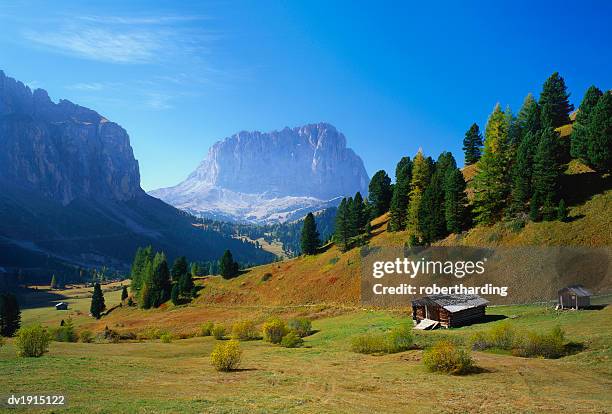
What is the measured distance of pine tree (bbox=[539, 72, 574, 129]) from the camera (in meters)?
84.2

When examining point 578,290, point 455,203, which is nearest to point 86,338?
point 455,203

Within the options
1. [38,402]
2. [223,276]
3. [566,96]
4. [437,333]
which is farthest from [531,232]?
[223,276]

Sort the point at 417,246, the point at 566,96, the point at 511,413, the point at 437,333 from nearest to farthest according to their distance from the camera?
the point at 511,413 → the point at 437,333 → the point at 417,246 → the point at 566,96

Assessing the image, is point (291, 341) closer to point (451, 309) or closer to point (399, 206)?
point (451, 309)

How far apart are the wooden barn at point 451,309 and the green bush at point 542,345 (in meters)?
12.2

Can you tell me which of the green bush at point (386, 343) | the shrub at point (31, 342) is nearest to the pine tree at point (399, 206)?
the green bush at point (386, 343)

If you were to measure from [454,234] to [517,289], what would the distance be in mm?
17800

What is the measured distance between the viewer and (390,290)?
66125mm

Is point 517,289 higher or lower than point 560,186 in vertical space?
lower

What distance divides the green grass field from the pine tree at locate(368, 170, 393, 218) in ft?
204

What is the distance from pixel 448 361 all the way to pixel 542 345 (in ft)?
29.5

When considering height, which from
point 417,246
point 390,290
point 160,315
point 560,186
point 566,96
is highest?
point 566,96

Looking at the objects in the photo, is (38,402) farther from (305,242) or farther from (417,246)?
(305,242)

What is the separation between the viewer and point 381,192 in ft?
336
